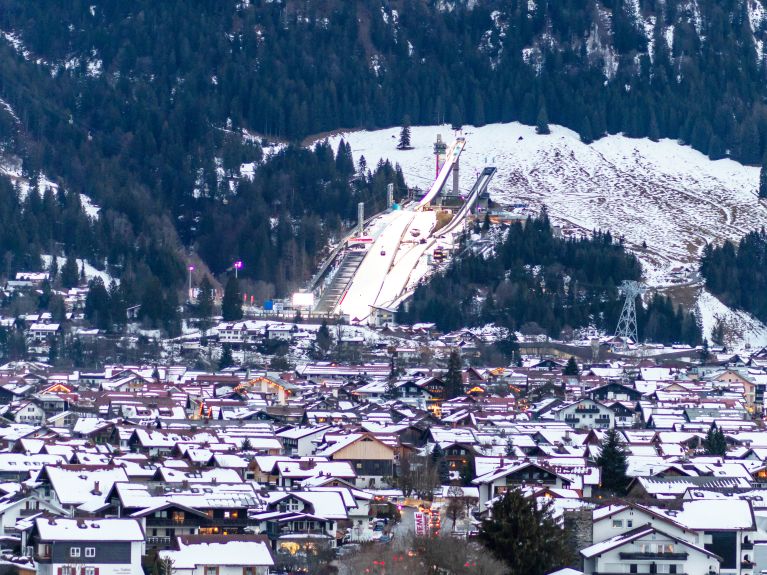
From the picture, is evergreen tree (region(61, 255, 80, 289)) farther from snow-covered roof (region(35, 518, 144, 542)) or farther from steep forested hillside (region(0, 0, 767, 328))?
snow-covered roof (region(35, 518, 144, 542))

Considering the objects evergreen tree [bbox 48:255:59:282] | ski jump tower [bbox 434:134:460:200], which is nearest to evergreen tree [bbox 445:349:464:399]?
evergreen tree [bbox 48:255:59:282]

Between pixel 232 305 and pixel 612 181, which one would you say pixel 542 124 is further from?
pixel 232 305

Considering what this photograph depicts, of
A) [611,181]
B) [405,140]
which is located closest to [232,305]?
[611,181]

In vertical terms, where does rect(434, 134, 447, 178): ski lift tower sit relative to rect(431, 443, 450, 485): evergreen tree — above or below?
above

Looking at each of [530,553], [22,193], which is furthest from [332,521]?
[22,193]

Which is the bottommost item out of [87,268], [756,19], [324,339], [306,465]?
[306,465]
